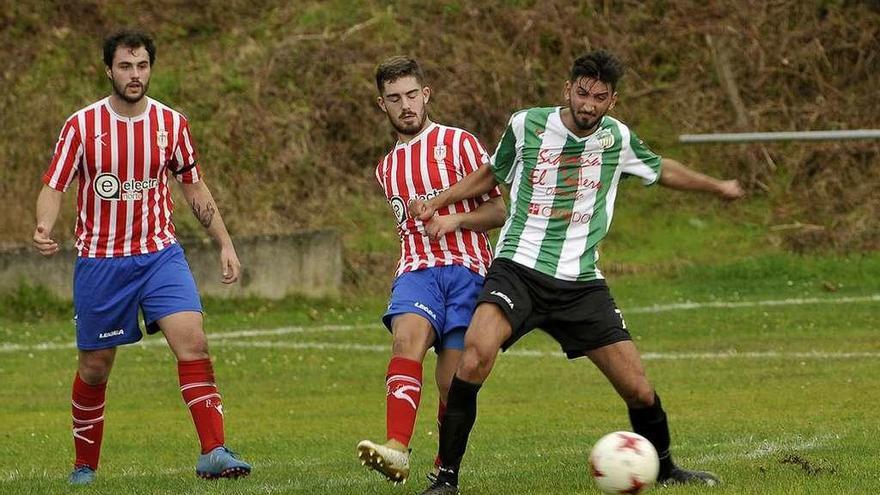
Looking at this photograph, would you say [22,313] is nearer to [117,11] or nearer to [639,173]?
[117,11]

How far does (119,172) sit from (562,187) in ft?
7.24

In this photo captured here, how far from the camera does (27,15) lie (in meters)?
24.4

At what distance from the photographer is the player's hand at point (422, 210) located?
746cm

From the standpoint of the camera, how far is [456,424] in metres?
7.22

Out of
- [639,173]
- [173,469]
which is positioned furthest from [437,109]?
[639,173]

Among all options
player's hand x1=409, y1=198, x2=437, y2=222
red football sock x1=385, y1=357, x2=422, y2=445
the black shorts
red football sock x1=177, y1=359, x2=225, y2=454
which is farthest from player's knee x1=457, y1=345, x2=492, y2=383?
red football sock x1=177, y1=359, x2=225, y2=454

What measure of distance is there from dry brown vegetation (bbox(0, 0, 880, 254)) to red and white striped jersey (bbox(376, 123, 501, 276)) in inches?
514

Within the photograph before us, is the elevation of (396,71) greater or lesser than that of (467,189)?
greater

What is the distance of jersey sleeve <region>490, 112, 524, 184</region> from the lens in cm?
754

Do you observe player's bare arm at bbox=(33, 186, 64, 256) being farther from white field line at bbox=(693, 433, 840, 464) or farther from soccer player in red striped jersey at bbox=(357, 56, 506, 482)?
white field line at bbox=(693, 433, 840, 464)

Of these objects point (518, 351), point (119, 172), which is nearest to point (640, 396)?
point (119, 172)

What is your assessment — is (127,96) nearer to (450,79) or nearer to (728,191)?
(728,191)

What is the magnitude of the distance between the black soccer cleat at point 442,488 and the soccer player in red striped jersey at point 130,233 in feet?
4.01

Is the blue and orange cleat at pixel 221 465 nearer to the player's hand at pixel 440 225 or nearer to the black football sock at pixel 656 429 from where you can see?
the player's hand at pixel 440 225
